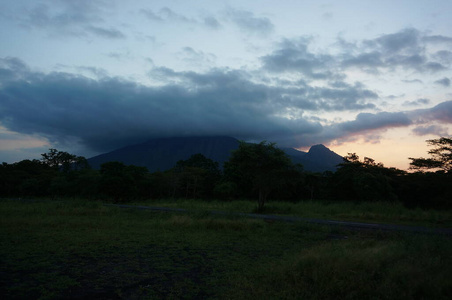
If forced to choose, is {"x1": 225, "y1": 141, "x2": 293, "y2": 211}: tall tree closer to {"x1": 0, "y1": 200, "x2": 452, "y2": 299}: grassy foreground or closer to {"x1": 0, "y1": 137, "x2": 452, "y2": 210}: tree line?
{"x1": 0, "y1": 137, "x2": 452, "y2": 210}: tree line

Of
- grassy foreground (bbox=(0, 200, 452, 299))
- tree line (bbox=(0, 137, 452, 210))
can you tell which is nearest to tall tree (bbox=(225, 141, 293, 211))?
tree line (bbox=(0, 137, 452, 210))

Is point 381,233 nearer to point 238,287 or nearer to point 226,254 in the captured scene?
point 226,254

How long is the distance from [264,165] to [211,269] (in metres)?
19.0

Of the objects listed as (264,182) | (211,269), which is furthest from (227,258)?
(264,182)

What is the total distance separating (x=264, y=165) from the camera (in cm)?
2627

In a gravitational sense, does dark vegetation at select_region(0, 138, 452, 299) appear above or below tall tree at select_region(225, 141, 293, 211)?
below

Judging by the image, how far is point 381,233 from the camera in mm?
13156

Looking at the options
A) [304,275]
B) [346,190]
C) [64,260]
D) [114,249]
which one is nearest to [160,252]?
[114,249]

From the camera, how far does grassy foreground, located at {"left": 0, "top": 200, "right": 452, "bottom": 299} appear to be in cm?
573

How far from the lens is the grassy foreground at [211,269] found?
5727 millimetres

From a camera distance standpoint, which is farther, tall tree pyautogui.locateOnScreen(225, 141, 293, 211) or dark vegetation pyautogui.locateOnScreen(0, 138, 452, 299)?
tall tree pyautogui.locateOnScreen(225, 141, 293, 211)

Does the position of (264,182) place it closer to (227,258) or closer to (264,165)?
(264,165)

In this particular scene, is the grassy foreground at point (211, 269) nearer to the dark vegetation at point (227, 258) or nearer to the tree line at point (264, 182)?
the dark vegetation at point (227, 258)

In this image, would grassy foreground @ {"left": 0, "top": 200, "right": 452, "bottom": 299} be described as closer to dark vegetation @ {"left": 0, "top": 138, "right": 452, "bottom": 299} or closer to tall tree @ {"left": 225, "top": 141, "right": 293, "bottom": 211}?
dark vegetation @ {"left": 0, "top": 138, "right": 452, "bottom": 299}
